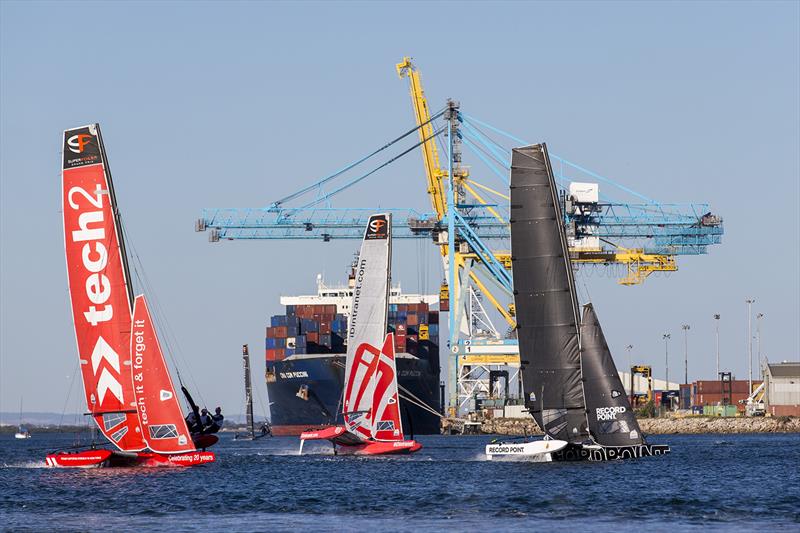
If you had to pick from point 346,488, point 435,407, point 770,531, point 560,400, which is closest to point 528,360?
point 560,400

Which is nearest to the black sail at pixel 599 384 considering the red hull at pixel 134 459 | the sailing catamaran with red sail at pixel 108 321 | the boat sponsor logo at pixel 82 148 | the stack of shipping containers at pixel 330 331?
the red hull at pixel 134 459

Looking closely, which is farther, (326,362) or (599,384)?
(326,362)

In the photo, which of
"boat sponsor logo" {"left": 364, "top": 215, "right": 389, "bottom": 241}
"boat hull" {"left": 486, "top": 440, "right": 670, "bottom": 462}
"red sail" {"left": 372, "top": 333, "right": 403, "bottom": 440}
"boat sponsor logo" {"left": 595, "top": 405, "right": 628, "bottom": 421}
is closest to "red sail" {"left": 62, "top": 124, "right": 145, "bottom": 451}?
"red sail" {"left": 372, "top": 333, "right": 403, "bottom": 440}

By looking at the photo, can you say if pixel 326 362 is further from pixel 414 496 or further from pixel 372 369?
pixel 414 496

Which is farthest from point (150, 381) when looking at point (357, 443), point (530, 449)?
point (357, 443)

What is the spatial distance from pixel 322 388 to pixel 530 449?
63971mm

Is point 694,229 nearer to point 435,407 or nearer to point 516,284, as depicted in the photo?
point 435,407

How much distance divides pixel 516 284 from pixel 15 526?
19.1 meters

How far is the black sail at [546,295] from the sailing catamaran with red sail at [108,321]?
11313 millimetres

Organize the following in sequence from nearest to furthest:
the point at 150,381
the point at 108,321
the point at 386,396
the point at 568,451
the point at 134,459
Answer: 1. the point at 150,381
2. the point at 108,321
3. the point at 568,451
4. the point at 134,459
5. the point at 386,396

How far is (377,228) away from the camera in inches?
2299

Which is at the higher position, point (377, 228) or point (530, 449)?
point (377, 228)

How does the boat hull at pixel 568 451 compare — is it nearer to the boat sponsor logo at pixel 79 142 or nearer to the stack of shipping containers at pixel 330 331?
the boat sponsor logo at pixel 79 142

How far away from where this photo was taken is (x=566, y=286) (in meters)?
46.8
